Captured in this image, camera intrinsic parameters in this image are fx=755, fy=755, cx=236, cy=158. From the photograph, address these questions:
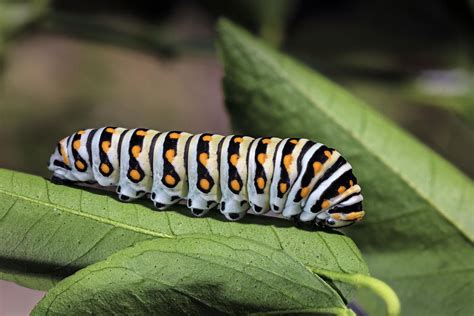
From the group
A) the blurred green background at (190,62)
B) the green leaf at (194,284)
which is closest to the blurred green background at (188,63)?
the blurred green background at (190,62)

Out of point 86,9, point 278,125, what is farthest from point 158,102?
point 278,125

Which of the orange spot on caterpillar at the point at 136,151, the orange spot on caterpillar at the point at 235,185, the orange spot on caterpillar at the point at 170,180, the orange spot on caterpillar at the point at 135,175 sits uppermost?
the orange spot on caterpillar at the point at 136,151

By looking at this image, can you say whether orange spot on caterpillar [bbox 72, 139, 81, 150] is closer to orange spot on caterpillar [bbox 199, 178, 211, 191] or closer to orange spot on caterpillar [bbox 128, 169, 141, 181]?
orange spot on caterpillar [bbox 128, 169, 141, 181]

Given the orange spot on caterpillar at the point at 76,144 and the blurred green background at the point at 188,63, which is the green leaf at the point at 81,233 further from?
the blurred green background at the point at 188,63

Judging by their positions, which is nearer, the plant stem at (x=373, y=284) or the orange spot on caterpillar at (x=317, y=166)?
the plant stem at (x=373, y=284)

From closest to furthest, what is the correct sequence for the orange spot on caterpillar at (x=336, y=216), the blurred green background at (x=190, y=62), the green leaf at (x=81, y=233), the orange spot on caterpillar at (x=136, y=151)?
the green leaf at (x=81, y=233) < the orange spot on caterpillar at (x=336, y=216) < the orange spot on caterpillar at (x=136, y=151) < the blurred green background at (x=190, y=62)

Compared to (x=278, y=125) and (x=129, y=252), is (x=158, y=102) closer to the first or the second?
(x=278, y=125)

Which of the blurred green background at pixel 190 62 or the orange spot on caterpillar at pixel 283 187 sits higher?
the orange spot on caterpillar at pixel 283 187

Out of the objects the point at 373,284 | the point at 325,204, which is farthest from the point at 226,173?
the point at 373,284
